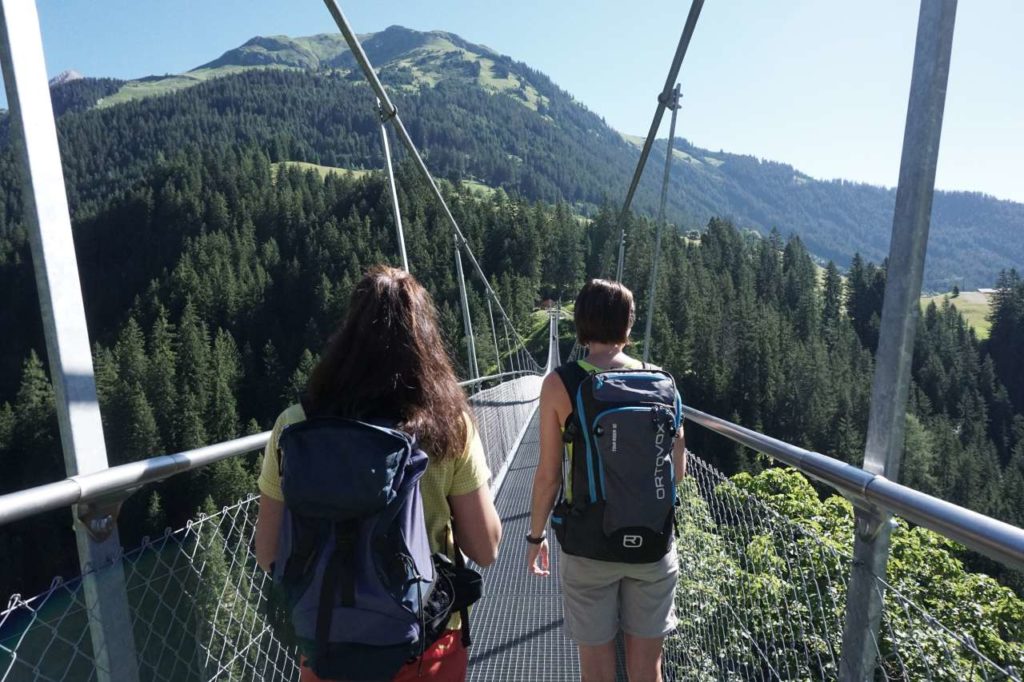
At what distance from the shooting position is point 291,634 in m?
1.28

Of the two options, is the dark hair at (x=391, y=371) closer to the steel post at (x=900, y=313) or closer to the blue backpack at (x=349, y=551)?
the blue backpack at (x=349, y=551)

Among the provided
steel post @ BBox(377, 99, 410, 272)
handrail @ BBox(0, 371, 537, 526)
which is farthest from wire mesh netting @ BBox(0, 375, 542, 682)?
steel post @ BBox(377, 99, 410, 272)

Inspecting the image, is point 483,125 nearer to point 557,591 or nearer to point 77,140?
point 77,140

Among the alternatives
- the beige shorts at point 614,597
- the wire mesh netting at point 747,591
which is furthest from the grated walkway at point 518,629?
the beige shorts at point 614,597

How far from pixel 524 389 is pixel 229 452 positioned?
8.74 m

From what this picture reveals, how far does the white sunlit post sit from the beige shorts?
1105 millimetres

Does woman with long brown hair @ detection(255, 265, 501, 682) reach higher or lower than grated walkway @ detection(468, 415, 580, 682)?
higher

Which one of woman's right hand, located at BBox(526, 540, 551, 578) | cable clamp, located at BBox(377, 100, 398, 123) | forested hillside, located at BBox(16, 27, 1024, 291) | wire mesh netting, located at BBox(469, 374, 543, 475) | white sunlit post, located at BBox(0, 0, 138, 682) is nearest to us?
white sunlit post, located at BBox(0, 0, 138, 682)

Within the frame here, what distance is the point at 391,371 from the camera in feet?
4.32

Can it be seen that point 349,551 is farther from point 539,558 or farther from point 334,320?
point 334,320

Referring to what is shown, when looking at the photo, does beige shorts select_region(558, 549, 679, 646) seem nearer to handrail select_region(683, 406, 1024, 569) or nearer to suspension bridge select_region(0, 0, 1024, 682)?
suspension bridge select_region(0, 0, 1024, 682)

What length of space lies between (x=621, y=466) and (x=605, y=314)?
446 millimetres

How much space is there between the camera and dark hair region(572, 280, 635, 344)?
1943 mm

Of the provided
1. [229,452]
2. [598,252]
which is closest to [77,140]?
[598,252]
